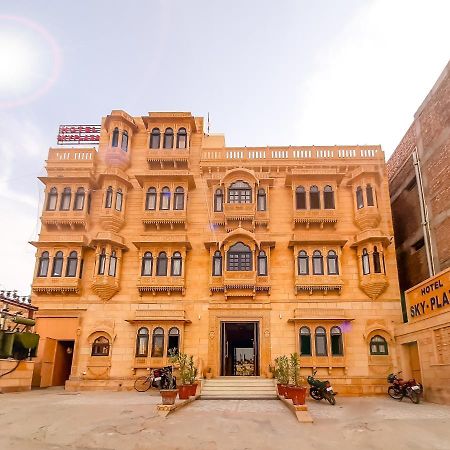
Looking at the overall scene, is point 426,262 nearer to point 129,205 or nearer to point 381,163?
point 381,163

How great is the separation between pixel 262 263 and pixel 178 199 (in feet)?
19.6

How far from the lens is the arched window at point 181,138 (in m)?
23.7

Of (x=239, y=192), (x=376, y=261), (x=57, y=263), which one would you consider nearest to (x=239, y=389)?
(x=376, y=261)

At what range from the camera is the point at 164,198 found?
22.5 meters

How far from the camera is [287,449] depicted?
8.32 metres

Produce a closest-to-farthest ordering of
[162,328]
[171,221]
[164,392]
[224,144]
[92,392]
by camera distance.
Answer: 1. [164,392]
2. [92,392]
3. [162,328]
4. [171,221]
5. [224,144]

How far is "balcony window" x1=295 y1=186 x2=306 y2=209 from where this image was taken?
22031mm

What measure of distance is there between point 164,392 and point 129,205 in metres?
12.7

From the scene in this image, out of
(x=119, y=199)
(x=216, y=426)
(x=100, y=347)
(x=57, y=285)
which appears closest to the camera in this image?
(x=216, y=426)

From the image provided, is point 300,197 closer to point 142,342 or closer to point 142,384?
point 142,342

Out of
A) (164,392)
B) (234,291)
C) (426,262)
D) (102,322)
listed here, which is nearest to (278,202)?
(234,291)

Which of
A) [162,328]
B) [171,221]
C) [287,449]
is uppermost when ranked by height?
[171,221]

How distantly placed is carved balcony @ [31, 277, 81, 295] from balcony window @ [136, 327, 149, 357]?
403 centimetres

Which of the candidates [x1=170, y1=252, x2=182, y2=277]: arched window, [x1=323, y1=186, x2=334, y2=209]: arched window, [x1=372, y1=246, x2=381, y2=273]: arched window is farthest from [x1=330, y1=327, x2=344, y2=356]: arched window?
[x1=170, y1=252, x2=182, y2=277]: arched window
